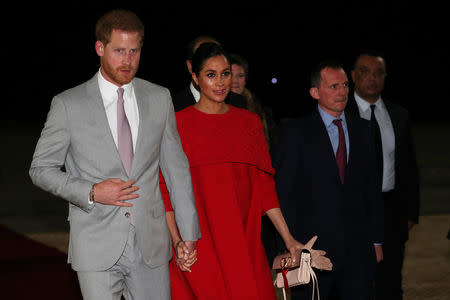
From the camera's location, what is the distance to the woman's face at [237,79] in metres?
5.44

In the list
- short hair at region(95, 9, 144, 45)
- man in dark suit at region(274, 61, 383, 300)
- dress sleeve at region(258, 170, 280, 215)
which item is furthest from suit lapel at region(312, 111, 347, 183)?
short hair at region(95, 9, 144, 45)

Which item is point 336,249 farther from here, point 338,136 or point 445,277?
point 445,277

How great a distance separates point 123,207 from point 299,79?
25419 mm

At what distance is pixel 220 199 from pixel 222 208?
45 mm

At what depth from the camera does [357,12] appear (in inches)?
1113

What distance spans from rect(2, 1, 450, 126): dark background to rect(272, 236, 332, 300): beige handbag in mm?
22024

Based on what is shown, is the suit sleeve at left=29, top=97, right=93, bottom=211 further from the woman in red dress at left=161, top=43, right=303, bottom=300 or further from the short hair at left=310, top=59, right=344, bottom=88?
the short hair at left=310, top=59, right=344, bottom=88

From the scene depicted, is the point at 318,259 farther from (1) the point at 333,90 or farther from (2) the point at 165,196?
(1) the point at 333,90

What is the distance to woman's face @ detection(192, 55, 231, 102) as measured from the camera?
3479 mm

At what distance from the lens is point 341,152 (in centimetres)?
411

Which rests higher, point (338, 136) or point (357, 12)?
point (357, 12)

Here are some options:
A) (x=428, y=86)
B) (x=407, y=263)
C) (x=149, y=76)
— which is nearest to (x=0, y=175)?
(x=407, y=263)

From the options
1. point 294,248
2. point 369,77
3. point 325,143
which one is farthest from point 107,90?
point 369,77

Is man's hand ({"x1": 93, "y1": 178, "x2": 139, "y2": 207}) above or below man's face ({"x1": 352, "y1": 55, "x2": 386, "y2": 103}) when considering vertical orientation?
below
